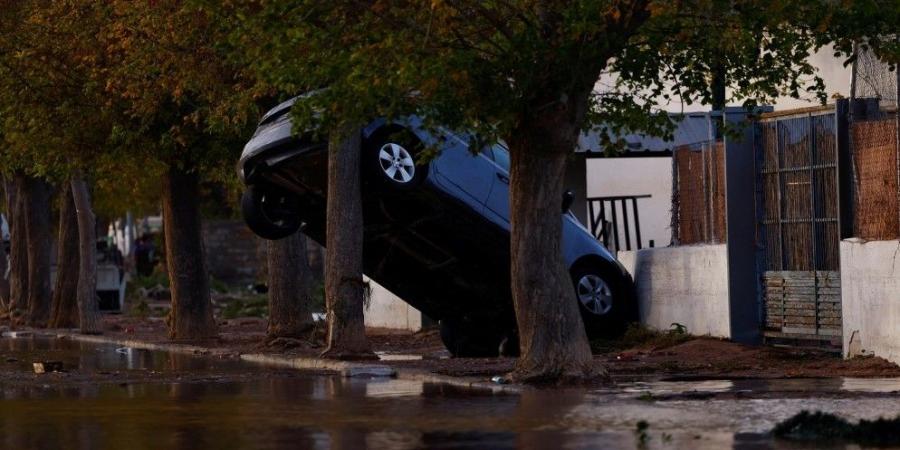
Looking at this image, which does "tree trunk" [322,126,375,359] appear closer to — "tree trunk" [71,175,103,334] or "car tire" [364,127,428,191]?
"car tire" [364,127,428,191]

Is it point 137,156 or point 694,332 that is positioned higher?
point 137,156

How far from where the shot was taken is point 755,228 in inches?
871

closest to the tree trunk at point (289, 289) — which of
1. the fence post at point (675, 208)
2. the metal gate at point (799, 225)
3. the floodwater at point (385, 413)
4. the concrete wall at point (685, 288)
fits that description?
the concrete wall at point (685, 288)

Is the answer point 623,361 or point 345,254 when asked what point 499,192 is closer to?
point 345,254

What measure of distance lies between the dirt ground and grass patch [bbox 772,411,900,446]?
5757 millimetres

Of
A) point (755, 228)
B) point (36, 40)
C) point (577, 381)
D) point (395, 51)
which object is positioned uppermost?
point (36, 40)

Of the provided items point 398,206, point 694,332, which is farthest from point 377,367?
point 694,332

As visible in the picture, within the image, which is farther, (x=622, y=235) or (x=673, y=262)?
(x=622, y=235)

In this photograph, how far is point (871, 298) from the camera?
19000 millimetres

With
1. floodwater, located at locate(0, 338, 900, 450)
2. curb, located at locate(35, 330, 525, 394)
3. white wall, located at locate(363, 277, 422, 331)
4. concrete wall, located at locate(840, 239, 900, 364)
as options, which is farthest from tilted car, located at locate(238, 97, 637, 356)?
white wall, located at locate(363, 277, 422, 331)

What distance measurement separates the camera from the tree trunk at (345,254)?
21750 mm

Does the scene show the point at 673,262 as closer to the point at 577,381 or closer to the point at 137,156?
the point at 577,381

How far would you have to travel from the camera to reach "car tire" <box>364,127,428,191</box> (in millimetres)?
21516

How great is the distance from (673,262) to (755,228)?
199cm
